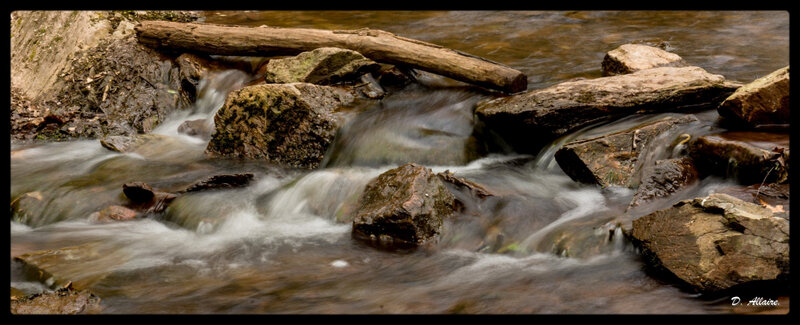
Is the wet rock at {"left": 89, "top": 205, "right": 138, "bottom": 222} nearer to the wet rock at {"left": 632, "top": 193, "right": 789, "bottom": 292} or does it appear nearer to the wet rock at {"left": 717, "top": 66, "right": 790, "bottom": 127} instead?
the wet rock at {"left": 632, "top": 193, "right": 789, "bottom": 292}

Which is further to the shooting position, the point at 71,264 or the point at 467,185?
the point at 467,185

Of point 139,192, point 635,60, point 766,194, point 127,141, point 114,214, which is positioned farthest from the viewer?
point 635,60

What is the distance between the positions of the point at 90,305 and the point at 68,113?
489 cm

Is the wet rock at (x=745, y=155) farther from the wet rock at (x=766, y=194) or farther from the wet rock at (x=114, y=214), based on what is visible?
the wet rock at (x=114, y=214)

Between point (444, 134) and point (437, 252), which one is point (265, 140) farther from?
point (437, 252)

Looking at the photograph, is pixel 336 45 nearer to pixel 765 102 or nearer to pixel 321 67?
pixel 321 67

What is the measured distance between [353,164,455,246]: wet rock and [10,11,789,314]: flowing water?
0.13 meters

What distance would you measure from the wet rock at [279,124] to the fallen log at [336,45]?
1306mm

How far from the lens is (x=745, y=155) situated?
16.0 ft


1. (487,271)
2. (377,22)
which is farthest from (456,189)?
(377,22)

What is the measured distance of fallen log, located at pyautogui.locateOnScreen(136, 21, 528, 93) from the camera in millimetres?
7375

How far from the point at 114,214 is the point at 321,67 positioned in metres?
2.88

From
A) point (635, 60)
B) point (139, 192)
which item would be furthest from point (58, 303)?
point (635, 60)

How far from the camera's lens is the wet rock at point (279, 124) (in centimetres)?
669
